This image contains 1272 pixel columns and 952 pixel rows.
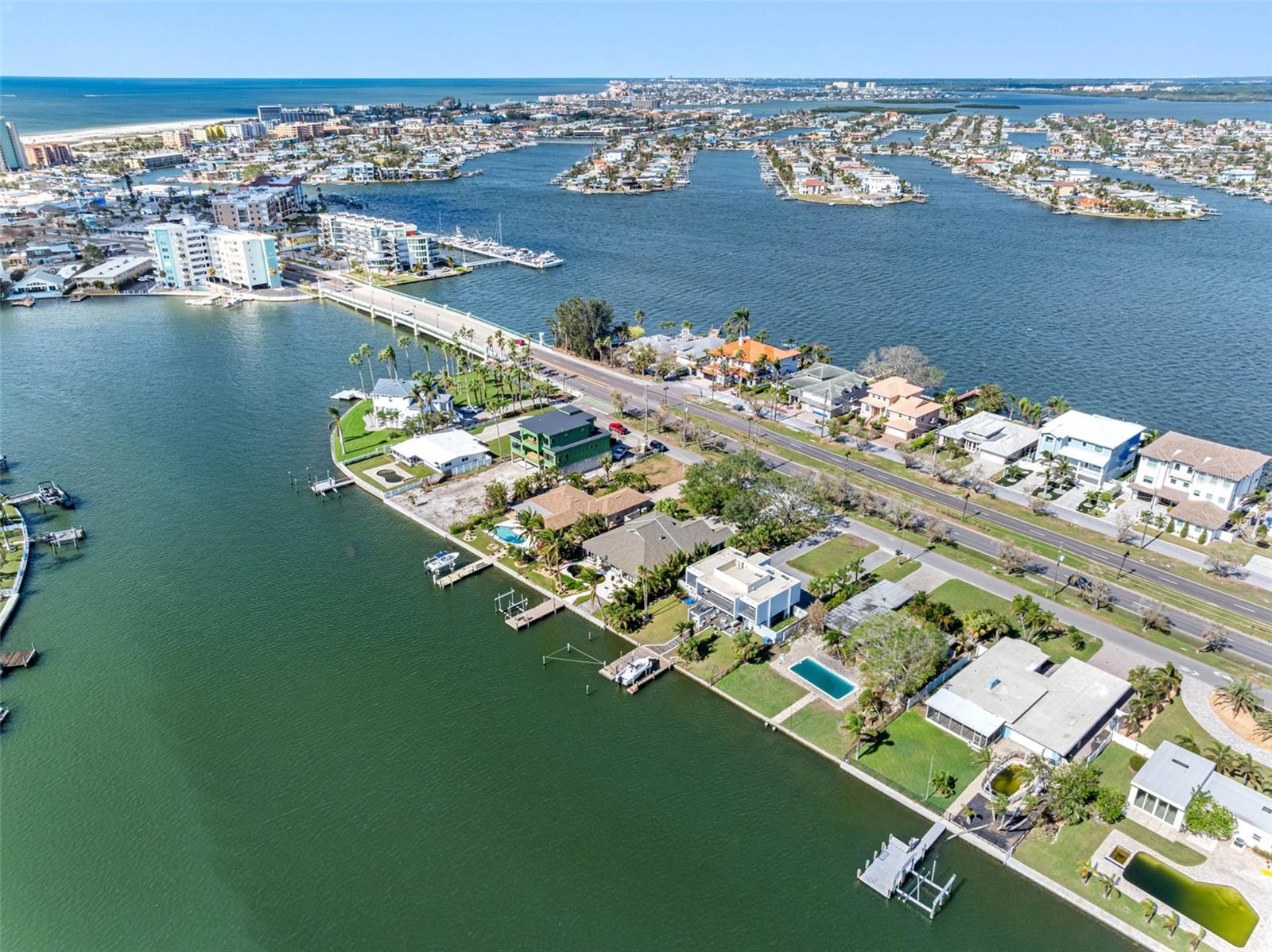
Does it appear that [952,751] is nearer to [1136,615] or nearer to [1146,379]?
[1136,615]

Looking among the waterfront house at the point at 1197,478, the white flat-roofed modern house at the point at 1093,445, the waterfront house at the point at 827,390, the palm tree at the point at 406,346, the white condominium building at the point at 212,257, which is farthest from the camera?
the white condominium building at the point at 212,257

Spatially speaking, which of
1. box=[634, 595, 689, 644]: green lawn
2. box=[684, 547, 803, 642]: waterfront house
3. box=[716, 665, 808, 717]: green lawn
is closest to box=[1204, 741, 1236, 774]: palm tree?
box=[716, 665, 808, 717]: green lawn

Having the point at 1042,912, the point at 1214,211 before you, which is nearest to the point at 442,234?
the point at 1042,912

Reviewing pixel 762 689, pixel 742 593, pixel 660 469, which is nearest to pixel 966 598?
pixel 742 593

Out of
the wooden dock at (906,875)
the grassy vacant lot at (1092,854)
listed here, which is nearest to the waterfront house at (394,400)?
the wooden dock at (906,875)

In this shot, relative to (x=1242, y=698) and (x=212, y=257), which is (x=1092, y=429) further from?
(x=212, y=257)

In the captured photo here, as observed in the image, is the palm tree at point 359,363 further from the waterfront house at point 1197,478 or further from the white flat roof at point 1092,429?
the waterfront house at point 1197,478
